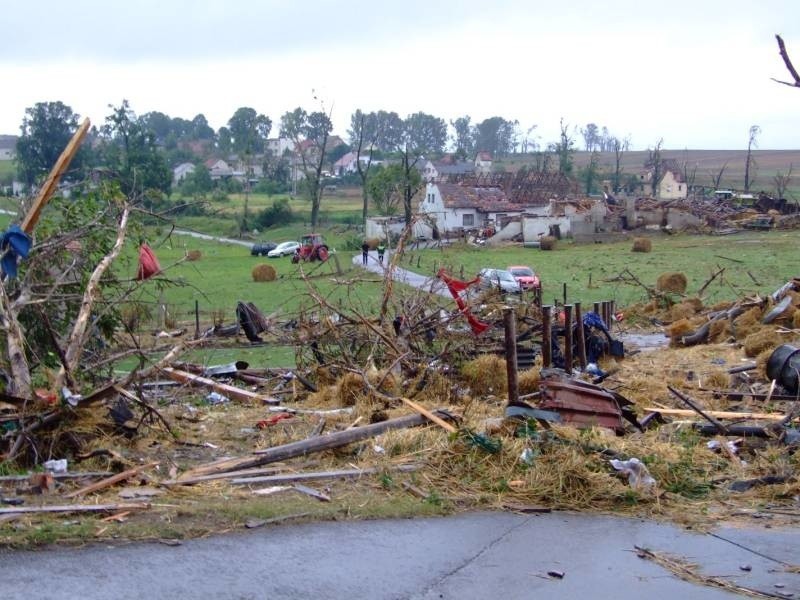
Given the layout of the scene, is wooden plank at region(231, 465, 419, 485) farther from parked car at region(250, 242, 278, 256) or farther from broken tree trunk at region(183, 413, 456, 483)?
parked car at region(250, 242, 278, 256)

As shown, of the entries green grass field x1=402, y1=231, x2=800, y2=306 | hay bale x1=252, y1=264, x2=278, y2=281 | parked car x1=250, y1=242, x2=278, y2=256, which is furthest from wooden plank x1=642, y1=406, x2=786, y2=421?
parked car x1=250, y1=242, x2=278, y2=256

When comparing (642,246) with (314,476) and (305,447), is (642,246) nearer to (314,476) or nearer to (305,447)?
(305,447)

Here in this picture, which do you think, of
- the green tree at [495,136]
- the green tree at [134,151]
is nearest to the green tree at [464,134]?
the green tree at [495,136]

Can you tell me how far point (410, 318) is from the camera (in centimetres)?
1326

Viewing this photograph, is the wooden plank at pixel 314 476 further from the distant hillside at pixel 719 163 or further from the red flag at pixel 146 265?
the distant hillside at pixel 719 163

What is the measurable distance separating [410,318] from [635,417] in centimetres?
388

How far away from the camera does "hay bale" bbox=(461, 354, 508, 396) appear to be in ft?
41.2

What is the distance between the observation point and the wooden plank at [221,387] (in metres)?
13.0

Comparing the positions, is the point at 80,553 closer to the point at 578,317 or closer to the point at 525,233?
the point at 578,317

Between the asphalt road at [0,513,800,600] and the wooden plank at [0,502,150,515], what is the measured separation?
1.88 feet

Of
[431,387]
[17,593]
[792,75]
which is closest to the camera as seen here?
[792,75]

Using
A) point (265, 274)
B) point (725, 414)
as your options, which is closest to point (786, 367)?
point (725, 414)

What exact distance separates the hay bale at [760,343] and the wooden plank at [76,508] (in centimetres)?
1203

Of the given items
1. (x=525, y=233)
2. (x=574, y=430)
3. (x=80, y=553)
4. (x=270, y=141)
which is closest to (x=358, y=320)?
(x=574, y=430)
